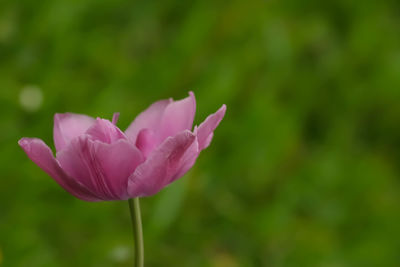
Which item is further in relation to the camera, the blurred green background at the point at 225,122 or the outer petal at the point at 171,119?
the blurred green background at the point at 225,122

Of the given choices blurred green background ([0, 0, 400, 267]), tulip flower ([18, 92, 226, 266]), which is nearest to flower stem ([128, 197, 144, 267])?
tulip flower ([18, 92, 226, 266])

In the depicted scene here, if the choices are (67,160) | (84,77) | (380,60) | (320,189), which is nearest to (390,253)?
(320,189)

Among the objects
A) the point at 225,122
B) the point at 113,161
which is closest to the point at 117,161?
the point at 113,161

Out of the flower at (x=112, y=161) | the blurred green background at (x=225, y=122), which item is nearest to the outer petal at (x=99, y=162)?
the flower at (x=112, y=161)

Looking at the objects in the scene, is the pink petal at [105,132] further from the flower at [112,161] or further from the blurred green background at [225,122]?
the blurred green background at [225,122]

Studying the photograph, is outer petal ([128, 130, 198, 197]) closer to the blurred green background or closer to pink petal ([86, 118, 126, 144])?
pink petal ([86, 118, 126, 144])

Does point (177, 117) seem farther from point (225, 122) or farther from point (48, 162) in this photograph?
point (225, 122)
